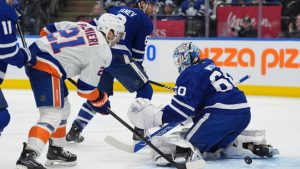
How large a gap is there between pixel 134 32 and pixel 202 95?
1.31 m

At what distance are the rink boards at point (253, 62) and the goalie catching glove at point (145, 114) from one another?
13.0ft

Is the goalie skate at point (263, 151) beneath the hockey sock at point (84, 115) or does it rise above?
beneath

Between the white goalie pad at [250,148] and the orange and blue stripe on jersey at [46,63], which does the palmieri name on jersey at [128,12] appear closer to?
the white goalie pad at [250,148]

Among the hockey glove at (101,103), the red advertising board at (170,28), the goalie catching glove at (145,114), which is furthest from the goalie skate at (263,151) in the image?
the red advertising board at (170,28)

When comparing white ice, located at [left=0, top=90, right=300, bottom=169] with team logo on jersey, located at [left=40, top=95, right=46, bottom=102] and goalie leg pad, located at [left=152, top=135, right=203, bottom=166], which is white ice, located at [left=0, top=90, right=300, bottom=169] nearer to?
goalie leg pad, located at [left=152, top=135, right=203, bottom=166]

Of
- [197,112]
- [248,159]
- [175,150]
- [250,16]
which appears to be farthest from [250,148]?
[250,16]

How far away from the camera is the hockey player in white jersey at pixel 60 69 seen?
3.95 m

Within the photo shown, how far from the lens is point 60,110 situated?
4.05 m

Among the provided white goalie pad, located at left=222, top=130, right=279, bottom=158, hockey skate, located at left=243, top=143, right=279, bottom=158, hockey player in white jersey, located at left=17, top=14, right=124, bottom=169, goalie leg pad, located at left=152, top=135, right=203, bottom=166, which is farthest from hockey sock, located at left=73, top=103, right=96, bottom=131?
hockey skate, located at left=243, top=143, right=279, bottom=158

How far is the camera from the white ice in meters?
4.48

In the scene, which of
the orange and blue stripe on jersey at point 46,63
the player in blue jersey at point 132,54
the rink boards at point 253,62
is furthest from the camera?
the rink boards at point 253,62

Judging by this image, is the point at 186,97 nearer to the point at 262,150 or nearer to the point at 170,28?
the point at 262,150

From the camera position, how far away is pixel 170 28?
8.95 metres

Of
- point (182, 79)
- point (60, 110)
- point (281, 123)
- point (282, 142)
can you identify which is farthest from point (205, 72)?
point (281, 123)
